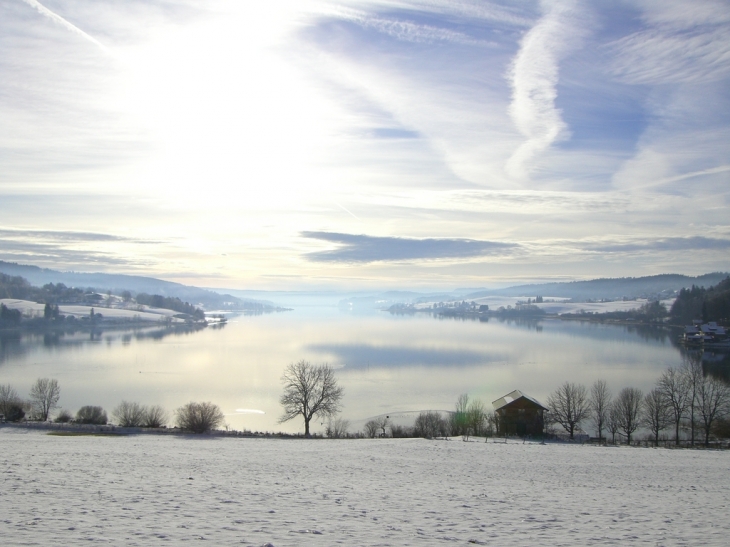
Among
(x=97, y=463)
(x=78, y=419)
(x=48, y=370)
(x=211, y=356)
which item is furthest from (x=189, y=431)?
(x=211, y=356)

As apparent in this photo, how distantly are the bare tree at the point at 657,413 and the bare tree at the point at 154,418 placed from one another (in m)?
24.0

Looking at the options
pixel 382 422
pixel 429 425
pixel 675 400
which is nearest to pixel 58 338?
pixel 382 422

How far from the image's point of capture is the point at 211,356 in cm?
5356

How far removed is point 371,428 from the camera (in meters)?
23.0

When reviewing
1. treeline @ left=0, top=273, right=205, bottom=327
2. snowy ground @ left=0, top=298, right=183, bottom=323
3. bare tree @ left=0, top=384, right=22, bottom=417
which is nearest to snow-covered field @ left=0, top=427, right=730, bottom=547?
bare tree @ left=0, top=384, right=22, bottom=417

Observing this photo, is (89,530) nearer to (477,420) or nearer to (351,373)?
(477,420)

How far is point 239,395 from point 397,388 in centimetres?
1086

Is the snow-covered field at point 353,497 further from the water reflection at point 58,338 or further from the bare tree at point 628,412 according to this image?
the water reflection at point 58,338

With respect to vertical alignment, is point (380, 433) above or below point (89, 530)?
below

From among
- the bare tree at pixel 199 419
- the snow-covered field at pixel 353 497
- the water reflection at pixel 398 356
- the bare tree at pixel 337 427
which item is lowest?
the bare tree at pixel 337 427

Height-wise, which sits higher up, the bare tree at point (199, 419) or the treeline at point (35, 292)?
the treeline at point (35, 292)

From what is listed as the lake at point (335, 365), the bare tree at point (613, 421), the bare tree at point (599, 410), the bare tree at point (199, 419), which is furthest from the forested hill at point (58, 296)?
the bare tree at point (613, 421)

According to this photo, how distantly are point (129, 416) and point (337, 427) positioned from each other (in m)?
10.4

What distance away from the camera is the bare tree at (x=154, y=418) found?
23594 mm
